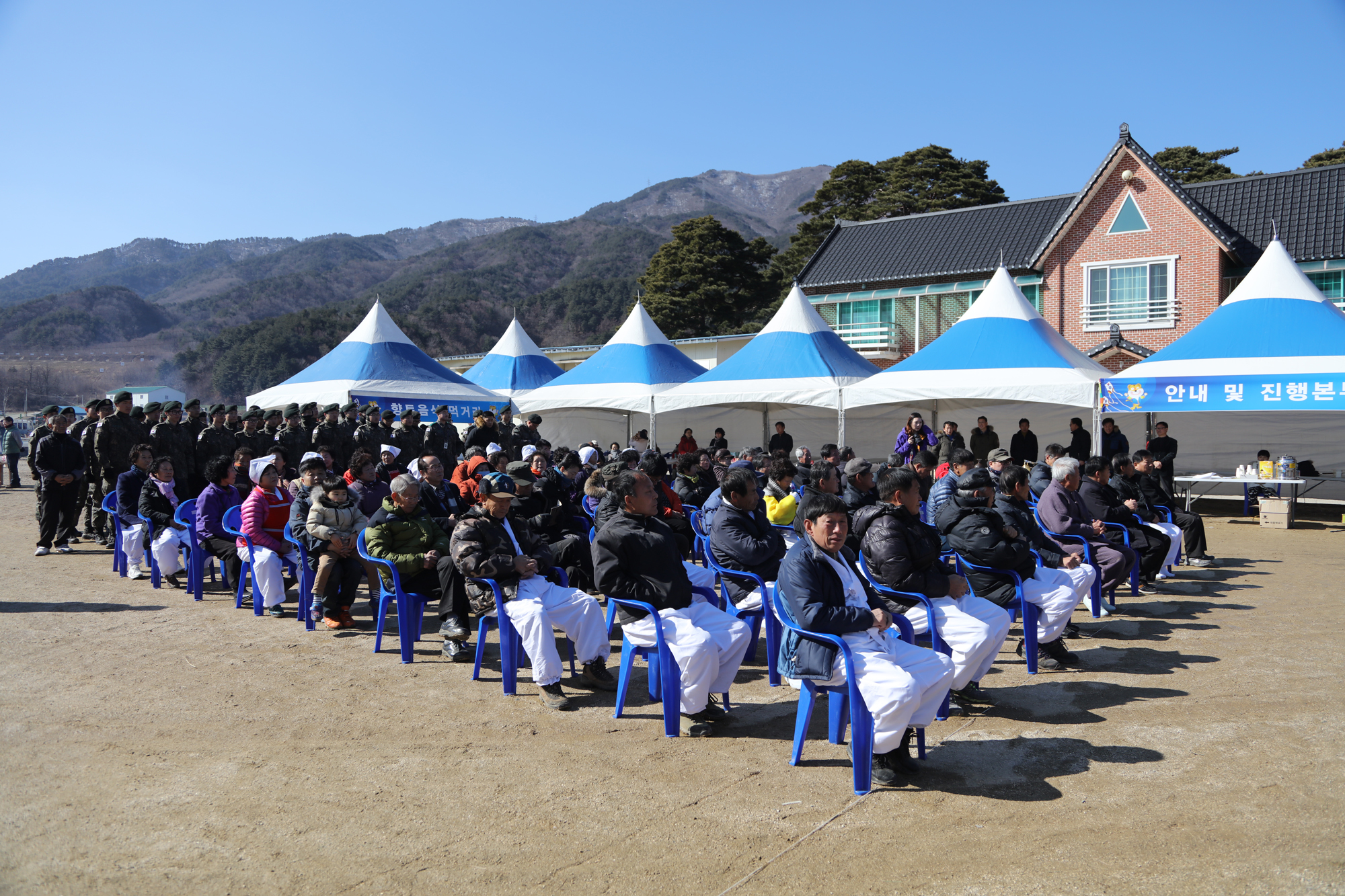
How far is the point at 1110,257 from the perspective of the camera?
69.6ft

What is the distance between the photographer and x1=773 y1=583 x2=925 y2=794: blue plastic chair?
3.37 meters

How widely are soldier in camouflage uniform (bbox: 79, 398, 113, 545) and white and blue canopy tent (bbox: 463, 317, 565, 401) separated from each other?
853 cm

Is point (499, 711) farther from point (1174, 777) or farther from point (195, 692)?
point (1174, 777)

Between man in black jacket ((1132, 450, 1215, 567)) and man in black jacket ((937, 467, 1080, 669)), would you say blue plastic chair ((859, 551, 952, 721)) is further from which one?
man in black jacket ((1132, 450, 1215, 567))

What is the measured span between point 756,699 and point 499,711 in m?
1.36

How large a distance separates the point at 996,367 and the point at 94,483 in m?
11.8

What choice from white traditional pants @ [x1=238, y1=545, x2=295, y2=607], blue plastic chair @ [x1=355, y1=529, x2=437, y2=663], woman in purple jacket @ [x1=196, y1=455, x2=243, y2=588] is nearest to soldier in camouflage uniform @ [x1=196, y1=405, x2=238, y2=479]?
woman in purple jacket @ [x1=196, y1=455, x2=243, y2=588]

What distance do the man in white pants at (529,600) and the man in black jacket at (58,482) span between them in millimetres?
6651

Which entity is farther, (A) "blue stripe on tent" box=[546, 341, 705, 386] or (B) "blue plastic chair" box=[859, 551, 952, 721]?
(A) "blue stripe on tent" box=[546, 341, 705, 386]

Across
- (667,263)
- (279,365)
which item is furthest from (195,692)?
(279,365)

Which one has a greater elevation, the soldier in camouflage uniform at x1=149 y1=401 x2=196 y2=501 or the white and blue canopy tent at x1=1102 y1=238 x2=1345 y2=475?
the white and blue canopy tent at x1=1102 y1=238 x2=1345 y2=475

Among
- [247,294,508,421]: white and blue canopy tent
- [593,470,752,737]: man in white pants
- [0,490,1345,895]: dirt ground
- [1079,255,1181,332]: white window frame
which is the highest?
[1079,255,1181,332]: white window frame

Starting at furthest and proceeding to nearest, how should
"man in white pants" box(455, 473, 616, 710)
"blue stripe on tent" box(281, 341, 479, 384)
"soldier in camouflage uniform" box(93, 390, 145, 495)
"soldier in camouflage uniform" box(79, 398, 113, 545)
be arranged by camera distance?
"blue stripe on tent" box(281, 341, 479, 384) < "soldier in camouflage uniform" box(79, 398, 113, 545) < "soldier in camouflage uniform" box(93, 390, 145, 495) < "man in white pants" box(455, 473, 616, 710)

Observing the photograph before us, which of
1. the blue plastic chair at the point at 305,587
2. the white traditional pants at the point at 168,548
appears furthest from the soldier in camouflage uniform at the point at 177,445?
the blue plastic chair at the point at 305,587
